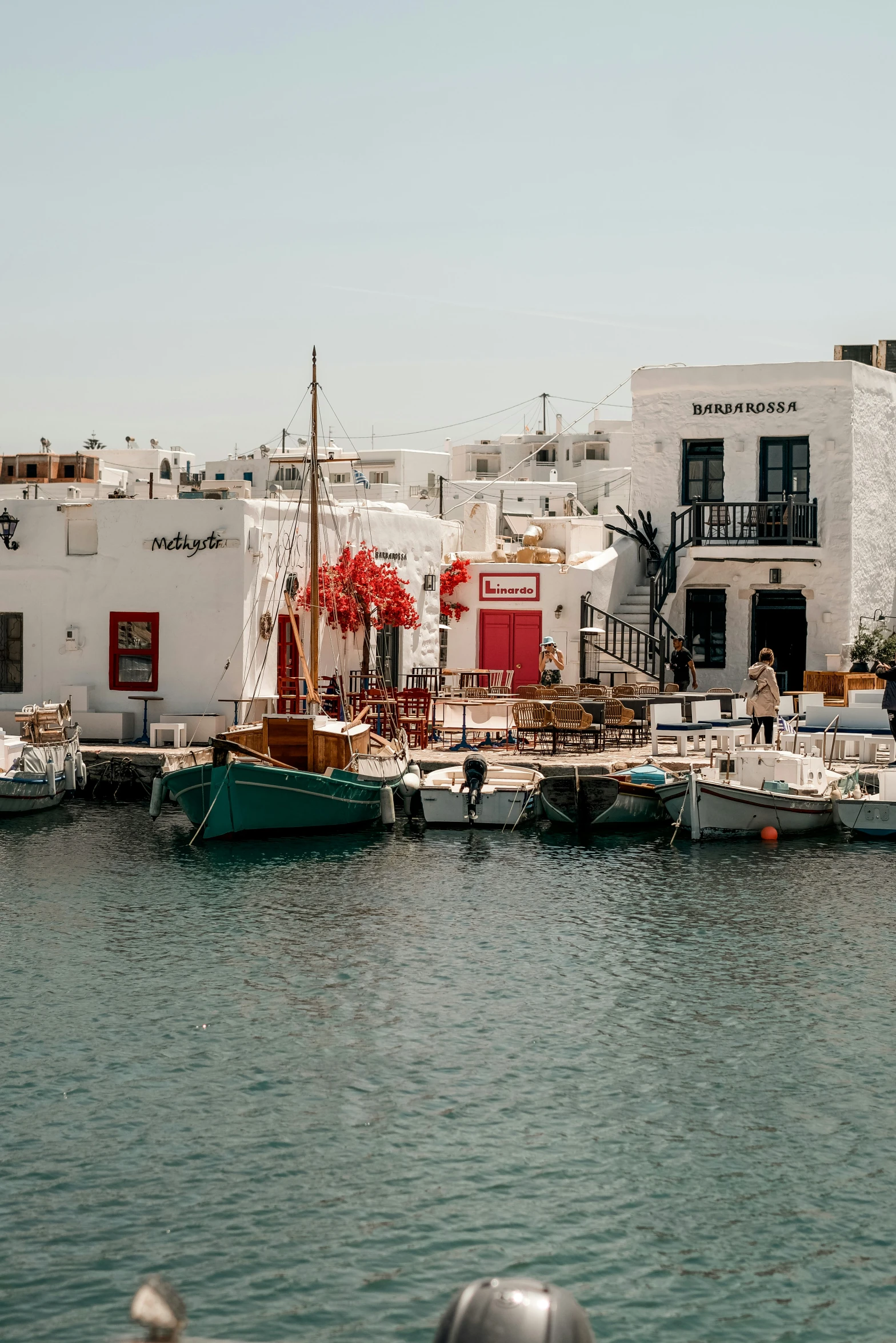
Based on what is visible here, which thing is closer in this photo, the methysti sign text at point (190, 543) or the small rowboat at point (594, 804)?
the small rowboat at point (594, 804)

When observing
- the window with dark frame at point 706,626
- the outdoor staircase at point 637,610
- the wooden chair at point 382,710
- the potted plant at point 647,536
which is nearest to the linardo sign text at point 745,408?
the potted plant at point 647,536

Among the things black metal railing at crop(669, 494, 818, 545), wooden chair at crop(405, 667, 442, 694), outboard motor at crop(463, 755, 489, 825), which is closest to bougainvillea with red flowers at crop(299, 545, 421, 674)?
wooden chair at crop(405, 667, 442, 694)

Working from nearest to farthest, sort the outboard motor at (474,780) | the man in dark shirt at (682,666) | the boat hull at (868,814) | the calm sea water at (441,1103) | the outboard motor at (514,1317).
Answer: the outboard motor at (514,1317)
the calm sea water at (441,1103)
the boat hull at (868,814)
the outboard motor at (474,780)
the man in dark shirt at (682,666)

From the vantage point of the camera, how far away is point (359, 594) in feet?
96.7

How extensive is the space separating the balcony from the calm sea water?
660 inches

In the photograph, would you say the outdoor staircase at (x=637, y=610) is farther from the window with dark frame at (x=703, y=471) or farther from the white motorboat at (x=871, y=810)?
the white motorboat at (x=871, y=810)

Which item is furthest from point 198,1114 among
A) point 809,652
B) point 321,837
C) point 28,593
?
point 809,652

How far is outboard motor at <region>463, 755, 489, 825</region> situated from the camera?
76.6 ft

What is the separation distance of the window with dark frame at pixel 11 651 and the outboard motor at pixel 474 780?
9.96m

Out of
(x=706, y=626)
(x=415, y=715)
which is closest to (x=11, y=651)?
(x=415, y=715)

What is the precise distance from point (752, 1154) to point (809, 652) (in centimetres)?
2667

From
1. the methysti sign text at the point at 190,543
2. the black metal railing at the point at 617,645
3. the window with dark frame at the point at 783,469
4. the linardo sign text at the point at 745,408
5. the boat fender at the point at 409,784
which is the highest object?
the linardo sign text at the point at 745,408

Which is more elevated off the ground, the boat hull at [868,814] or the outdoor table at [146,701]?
the outdoor table at [146,701]

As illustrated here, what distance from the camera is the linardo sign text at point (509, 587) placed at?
116 feet
